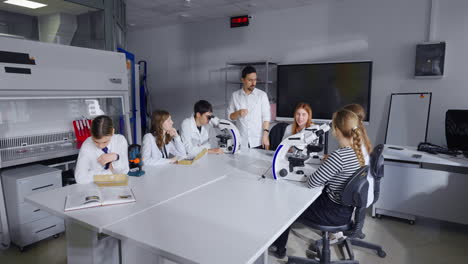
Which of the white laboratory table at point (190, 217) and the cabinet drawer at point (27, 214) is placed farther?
the cabinet drawer at point (27, 214)

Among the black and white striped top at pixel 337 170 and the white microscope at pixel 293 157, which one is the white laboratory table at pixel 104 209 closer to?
the white microscope at pixel 293 157

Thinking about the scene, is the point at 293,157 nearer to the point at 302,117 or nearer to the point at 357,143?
the point at 357,143

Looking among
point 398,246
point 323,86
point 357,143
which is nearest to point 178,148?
point 357,143

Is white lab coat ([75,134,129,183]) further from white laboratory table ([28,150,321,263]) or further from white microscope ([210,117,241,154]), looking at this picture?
white microscope ([210,117,241,154])

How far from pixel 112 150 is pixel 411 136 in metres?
3.54

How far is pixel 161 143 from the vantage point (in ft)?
8.55

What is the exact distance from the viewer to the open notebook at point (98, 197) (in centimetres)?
155

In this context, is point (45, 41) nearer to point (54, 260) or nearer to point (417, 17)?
point (54, 260)

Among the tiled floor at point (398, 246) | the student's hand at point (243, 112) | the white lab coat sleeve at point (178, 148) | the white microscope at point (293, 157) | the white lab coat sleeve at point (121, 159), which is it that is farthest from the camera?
the student's hand at point (243, 112)

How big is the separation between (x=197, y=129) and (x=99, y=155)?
1.03 m

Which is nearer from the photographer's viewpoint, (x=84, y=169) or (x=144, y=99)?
(x=84, y=169)

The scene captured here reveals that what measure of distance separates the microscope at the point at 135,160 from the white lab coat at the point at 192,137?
26.9 inches

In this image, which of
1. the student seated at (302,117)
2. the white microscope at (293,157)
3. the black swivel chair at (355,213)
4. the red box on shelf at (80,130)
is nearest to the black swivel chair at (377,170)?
the black swivel chair at (355,213)

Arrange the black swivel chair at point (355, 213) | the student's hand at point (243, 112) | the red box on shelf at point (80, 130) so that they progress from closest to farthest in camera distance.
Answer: the black swivel chair at point (355, 213) < the red box on shelf at point (80, 130) < the student's hand at point (243, 112)
